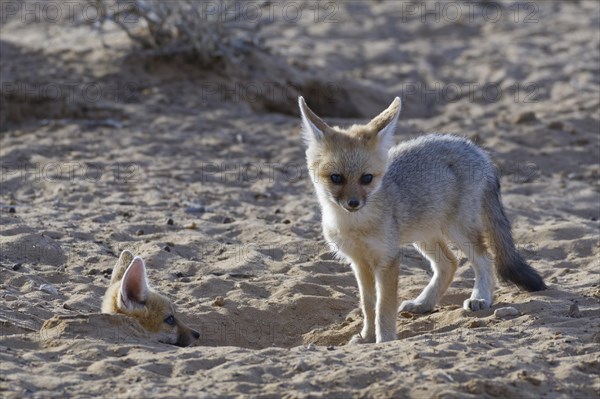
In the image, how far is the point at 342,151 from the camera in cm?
635

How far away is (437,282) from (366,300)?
0.74m

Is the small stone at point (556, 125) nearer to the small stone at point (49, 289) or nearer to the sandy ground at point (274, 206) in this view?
the sandy ground at point (274, 206)

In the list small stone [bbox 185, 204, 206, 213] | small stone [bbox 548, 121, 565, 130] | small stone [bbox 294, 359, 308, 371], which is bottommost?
small stone [bbox 294, 359, 308, 371]

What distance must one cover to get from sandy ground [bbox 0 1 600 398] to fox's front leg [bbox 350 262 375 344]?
20 cm

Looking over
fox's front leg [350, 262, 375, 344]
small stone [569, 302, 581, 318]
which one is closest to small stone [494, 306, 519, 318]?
small stone [569, 302, 581, 318]

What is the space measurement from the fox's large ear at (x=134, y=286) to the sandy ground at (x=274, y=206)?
24 centimetres

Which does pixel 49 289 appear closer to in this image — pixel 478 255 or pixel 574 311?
pixel 478 255

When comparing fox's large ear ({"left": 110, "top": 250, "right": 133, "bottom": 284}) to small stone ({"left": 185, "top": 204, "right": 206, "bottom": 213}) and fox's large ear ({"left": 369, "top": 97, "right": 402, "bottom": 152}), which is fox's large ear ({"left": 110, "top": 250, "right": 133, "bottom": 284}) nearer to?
fox's large ear ({"left": 369, "top": 97, "right": 402, "bottom": 152})

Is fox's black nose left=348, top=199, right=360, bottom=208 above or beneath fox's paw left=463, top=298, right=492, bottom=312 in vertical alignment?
above

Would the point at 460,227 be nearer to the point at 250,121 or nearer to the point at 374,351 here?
the point at 374,351

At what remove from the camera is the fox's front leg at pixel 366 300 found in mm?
6555

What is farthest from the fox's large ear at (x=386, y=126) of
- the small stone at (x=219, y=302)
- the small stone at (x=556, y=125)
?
the small stone at (x=556, y=125)

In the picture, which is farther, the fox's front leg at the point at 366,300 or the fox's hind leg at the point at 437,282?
the fox's hind leg at the point at 437,282

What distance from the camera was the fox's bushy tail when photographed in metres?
6.96
